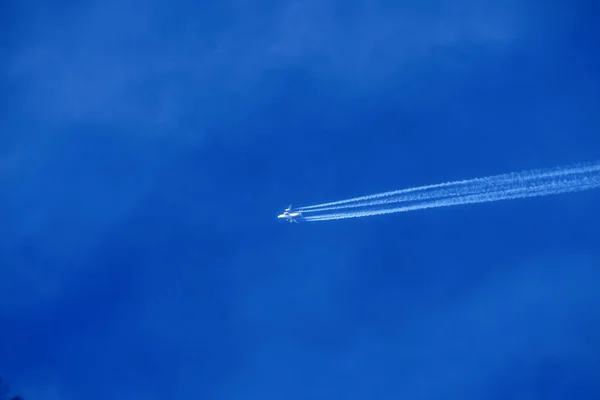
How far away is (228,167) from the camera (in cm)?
5756

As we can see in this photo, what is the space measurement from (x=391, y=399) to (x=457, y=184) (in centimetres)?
2168

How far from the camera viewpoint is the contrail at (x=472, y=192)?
4788cm

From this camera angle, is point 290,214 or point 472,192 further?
point 290,214

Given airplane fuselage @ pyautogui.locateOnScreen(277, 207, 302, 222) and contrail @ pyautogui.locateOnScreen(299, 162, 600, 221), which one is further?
airplane fuselage @ pyautogui.locateOnScreen(277, 207, 302, 222)

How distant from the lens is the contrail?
4788 cm

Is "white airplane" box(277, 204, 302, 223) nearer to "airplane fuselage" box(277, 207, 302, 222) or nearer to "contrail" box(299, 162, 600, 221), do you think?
"airplane fuselage" box(277, 207, 302, 222)

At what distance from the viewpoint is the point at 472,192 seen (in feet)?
168

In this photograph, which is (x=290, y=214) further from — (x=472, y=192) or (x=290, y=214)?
(x=472, y=192)

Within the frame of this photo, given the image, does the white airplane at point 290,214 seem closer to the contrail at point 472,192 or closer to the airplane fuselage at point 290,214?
the airplane fuselage at point 290,214

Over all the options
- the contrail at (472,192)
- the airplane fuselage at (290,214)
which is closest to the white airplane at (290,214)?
the airplane fuselage at (290,214)

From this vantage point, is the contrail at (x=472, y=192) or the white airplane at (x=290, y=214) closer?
the contrail at (x=472, y=192)

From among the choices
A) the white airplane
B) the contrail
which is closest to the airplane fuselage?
the white airplane

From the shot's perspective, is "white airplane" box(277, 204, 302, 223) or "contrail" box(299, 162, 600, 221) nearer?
"contrail" box(299, 162, 600, 221)

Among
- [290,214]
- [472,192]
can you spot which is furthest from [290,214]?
[472,192]
